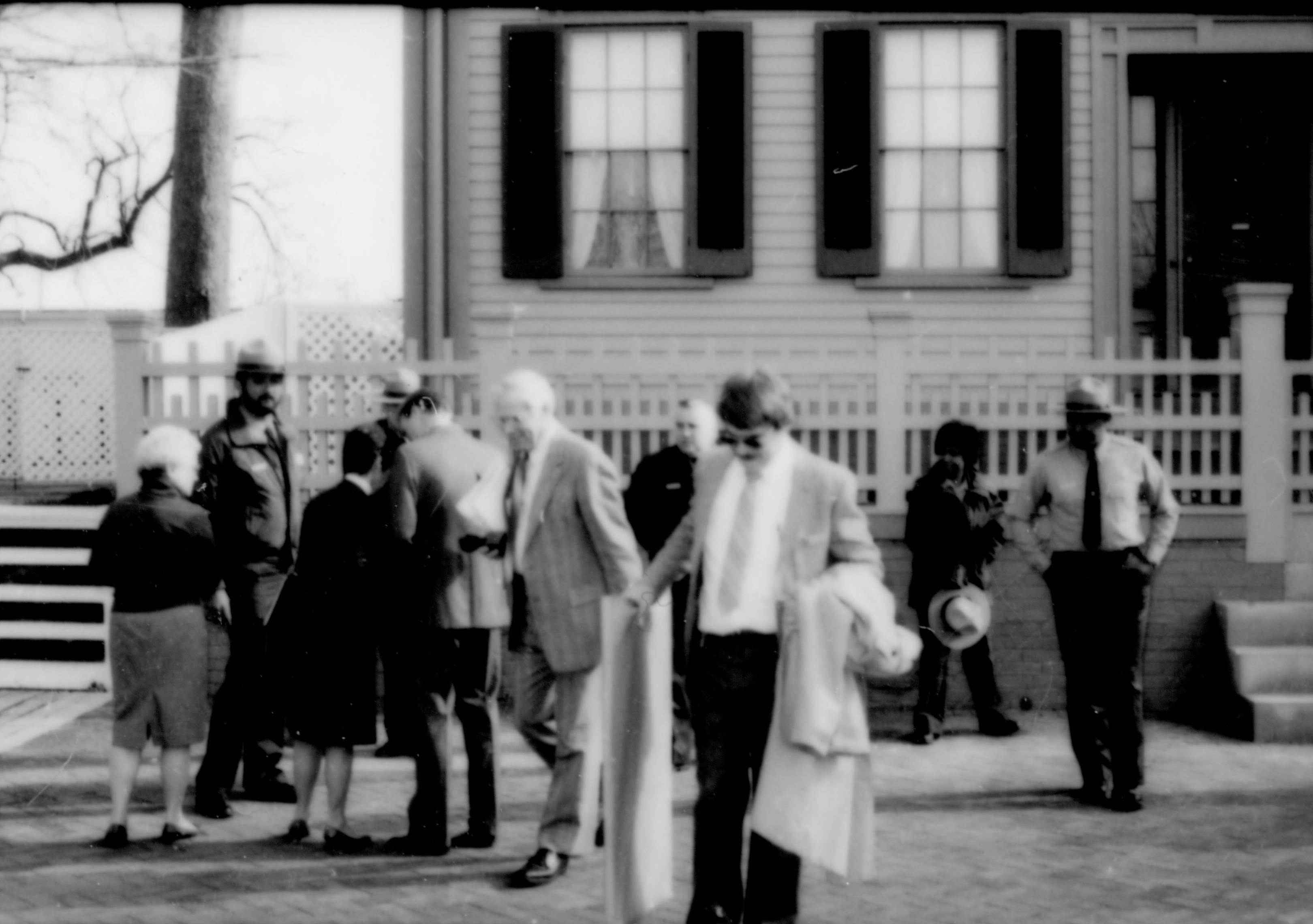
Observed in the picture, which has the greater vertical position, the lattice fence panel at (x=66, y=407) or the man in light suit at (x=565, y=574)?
the lattice fence panel at (x=66, y=407)

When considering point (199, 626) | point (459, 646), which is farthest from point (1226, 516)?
point (199, 626)

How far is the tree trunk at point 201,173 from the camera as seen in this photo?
16734mm

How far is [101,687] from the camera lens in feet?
36.0

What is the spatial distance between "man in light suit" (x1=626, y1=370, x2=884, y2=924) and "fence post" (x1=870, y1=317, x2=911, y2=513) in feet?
15.9

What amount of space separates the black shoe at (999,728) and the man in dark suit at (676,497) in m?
1.85

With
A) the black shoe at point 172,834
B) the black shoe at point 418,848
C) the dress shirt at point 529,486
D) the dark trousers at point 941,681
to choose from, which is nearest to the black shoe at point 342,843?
the black shoe at point 418,848

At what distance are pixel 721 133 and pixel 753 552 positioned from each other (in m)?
7.49

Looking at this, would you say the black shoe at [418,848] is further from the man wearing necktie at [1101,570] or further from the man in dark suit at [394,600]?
the man wearing necktie at [1101,570]

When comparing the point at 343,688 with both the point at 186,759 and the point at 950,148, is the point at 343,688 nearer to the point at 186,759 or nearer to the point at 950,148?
the point at 186,759

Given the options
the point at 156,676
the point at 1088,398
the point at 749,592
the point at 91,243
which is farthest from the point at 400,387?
the point at 91,243

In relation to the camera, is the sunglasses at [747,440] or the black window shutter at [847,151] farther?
the black window shutter at [847,151]

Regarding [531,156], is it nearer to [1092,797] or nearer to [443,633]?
[443,633]

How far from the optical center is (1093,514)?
7785 millimetres

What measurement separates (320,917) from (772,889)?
1670mm
